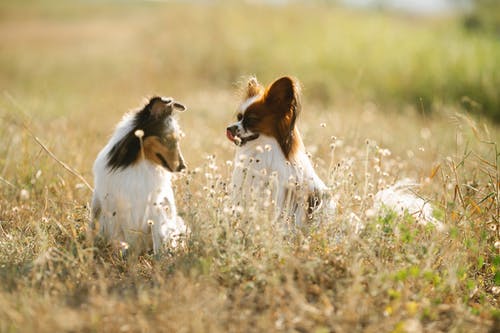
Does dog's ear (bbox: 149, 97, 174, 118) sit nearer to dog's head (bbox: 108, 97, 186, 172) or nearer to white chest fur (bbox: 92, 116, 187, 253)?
dog's head (bbox: 108, 97, 186, 172)

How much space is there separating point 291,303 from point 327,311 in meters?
0.24

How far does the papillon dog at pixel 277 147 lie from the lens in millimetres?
4309

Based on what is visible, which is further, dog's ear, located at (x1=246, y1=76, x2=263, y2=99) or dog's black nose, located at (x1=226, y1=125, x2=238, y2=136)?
dog's ear, located at (x1=246, y1=76, x2=263, y2=99)

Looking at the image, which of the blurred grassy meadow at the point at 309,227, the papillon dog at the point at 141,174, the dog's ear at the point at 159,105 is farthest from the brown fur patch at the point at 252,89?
the dog's ear at the point at 159,105

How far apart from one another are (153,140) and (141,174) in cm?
28

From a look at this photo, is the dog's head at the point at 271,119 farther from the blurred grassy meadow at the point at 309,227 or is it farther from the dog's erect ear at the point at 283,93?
the blurred grassy meadow at the point at 309,227

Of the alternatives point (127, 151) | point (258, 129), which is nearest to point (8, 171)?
point (127, 151)

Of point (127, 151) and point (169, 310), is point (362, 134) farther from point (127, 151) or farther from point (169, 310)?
point (169, 310)

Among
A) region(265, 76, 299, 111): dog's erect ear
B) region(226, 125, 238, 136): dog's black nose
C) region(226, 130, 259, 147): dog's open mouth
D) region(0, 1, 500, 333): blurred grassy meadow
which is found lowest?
region(0, 1, 500, 333): blurred grassy meadow

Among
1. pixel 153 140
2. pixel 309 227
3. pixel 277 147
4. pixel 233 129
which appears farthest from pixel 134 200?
pixel 309 227

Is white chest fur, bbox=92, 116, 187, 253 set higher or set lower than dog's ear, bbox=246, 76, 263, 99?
lower

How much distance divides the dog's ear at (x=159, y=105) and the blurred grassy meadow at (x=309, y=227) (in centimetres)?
49

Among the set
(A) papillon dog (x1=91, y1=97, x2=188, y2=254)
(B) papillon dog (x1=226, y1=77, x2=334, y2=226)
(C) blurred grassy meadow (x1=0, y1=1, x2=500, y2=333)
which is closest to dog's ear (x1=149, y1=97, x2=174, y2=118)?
(A) papillon dog (x1=91, y1=97, x2=188, y2=254)

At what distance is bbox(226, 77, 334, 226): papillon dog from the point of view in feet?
14.1
